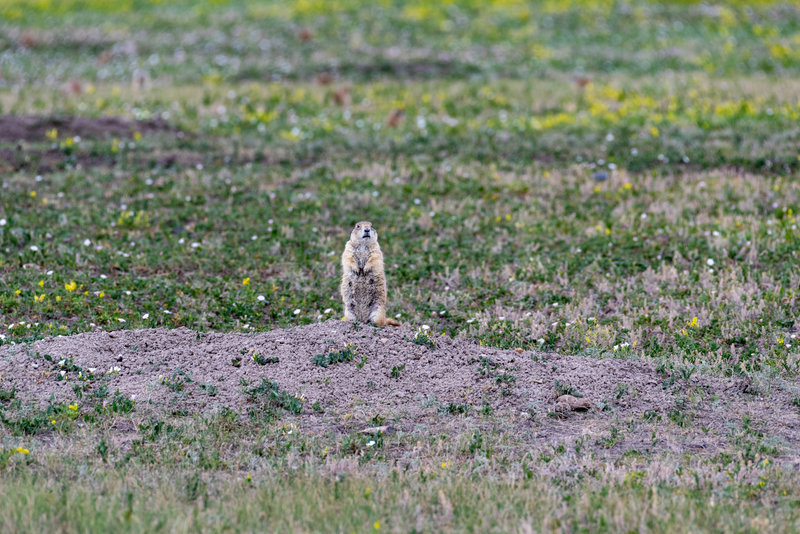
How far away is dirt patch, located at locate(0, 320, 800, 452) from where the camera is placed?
850 cm

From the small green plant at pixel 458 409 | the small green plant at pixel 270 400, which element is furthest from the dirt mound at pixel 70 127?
the small green plant at pixel 458 409

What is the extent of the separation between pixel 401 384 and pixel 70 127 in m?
14.2

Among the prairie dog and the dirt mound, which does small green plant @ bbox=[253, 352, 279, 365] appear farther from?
the dirt mound

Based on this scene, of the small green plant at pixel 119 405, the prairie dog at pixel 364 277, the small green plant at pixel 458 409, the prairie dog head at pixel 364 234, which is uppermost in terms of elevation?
the prairie dog head at pixel 364 234

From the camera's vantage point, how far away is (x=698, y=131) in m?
20.1

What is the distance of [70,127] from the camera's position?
20.4 metres

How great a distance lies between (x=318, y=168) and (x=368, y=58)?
1208 centimetres

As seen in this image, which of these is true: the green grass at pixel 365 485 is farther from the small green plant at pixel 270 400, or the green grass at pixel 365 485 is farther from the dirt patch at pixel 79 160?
the dirt patch at pixel 79 160

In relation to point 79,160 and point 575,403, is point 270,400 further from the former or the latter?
point 79,160

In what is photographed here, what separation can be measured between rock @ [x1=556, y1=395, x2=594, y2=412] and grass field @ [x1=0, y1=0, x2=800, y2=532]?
31.6 inches

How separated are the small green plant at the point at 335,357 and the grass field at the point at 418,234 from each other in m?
1.22

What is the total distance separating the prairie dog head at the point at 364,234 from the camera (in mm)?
10172

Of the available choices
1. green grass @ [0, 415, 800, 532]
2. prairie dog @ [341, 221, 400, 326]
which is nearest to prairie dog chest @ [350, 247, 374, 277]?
prairie dog @ [341, 221, 400, 326]

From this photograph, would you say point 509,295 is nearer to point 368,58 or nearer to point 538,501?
point 538,501
